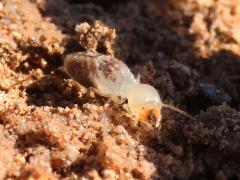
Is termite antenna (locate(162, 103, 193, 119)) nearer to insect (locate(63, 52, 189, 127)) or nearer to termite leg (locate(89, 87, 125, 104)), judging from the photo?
insect (locate(63, 52, 189, 127))

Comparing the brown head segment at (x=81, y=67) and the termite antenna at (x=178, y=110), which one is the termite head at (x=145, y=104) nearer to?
the termite antenna at (x=178, y=110)

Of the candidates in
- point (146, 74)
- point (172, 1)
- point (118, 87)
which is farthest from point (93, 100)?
point (172, 1)

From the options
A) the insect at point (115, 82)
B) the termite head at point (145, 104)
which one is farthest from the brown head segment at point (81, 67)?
the termite head at point (145, 104)

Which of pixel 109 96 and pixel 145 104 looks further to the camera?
pixel 109 96

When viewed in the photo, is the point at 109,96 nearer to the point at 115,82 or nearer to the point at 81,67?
the point at 115,82

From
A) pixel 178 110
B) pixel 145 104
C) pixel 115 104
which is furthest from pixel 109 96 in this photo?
pixel 178 110

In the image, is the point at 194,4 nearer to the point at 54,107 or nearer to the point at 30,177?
the point at 54,107
